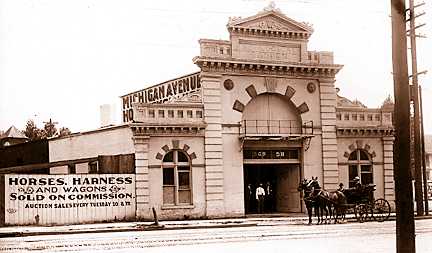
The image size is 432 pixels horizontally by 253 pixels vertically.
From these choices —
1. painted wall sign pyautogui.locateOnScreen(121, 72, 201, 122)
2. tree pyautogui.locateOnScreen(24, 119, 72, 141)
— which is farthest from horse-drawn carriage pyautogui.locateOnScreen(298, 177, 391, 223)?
tree pyautogui.locateOnScreen(24, 119, 72, 141)

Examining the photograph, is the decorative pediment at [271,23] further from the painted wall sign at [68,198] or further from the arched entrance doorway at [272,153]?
the painted wall sign at [68,198]

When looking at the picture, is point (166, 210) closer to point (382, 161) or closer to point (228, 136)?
point (228, 136)

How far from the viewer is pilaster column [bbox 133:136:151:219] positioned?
30.0 m

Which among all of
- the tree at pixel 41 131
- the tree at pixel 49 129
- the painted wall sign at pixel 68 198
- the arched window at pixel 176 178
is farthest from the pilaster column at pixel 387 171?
the tree at pixel 41 131

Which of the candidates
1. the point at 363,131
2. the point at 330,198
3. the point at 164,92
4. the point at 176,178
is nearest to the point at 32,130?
the point at 164,92

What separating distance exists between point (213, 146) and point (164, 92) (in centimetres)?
633

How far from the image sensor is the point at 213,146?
31.6 metres

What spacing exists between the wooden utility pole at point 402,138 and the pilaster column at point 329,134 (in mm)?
25724

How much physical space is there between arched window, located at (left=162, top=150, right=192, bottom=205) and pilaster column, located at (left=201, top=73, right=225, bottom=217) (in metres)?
0.95

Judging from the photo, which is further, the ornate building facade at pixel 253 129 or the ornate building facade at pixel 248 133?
the ornate building facade at pixel 253 129

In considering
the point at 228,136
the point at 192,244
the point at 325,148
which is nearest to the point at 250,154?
the point at 228,136

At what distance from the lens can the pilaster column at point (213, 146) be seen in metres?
31.4

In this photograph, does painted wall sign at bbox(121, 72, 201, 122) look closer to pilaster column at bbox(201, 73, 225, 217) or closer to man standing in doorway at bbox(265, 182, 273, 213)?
pilaster column at bbox(201, 73, 225, 217)

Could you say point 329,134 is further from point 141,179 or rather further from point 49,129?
point 49,129
